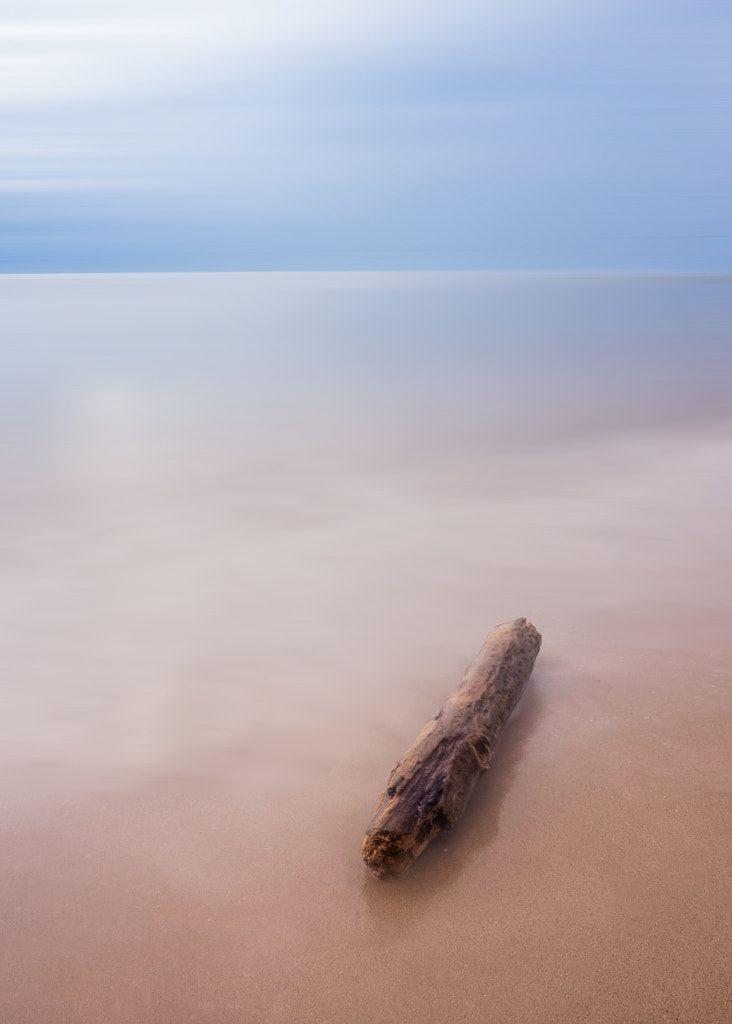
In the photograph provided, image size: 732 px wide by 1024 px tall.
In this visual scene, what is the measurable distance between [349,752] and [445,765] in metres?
0.69

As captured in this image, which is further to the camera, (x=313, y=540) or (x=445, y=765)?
(x=313, y=540)

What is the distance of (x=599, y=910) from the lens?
9.27ft

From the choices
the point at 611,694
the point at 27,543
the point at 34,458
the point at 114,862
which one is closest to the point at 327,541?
the point at 27,543

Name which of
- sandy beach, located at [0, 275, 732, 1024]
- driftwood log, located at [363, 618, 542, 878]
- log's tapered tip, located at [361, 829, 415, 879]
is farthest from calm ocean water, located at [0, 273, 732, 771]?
log's tapered tip, located at [361, 829, 415, 879]

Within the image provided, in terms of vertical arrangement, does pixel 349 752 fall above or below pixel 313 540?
above

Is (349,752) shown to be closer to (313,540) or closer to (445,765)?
(445,765)

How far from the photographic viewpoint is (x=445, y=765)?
10.6ft

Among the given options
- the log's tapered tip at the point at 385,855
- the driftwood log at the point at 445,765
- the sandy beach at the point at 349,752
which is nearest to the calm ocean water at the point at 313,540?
the sandy beach at the point at 349,752

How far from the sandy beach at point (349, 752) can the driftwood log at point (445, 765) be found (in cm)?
13

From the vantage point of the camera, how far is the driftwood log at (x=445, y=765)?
9.66ft

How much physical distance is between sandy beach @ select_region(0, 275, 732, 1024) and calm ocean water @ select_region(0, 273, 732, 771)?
0.03 m

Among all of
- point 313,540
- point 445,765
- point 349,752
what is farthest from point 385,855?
point 313,540

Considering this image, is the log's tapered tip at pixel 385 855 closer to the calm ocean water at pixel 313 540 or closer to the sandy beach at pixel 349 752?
the sandy beach at pixel 349 752

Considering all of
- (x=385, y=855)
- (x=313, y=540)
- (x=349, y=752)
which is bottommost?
(x=313, y=540)
